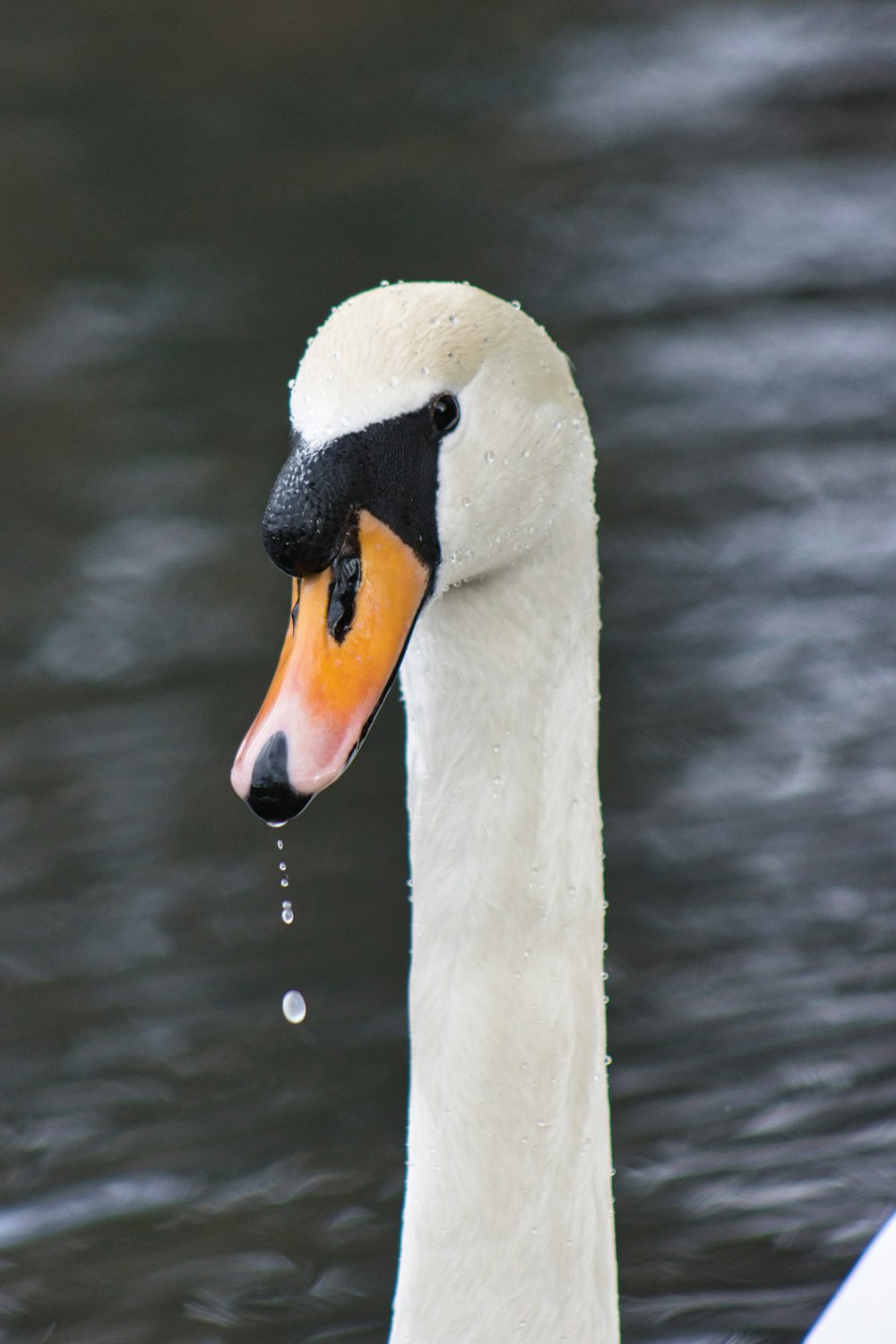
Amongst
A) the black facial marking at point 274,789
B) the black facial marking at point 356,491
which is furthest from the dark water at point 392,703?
the black facial marking at point 356,491

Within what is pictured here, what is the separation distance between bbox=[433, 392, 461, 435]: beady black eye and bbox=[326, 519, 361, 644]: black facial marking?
18 centimetres

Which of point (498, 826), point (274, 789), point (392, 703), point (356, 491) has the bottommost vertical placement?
point (274, 789)

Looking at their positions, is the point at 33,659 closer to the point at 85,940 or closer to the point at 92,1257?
the point at 85,940

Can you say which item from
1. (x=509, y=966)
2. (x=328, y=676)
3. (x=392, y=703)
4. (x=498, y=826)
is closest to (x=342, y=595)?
(x=328, y=676)

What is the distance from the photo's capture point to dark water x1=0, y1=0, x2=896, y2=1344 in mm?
4223

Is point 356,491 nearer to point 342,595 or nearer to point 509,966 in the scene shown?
point 342,595

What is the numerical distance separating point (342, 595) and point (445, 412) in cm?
27

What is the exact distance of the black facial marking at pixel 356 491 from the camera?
7.75 feet

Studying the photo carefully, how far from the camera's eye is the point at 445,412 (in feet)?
8.30

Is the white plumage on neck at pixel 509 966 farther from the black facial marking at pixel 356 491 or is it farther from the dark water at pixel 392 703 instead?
the dark water at pixel 392 703

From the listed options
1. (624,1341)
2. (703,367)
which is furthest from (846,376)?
(624,1341)

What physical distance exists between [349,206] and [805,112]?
199 cm

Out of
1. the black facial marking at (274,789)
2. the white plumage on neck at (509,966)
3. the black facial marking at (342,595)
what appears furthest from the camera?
the white plumage on neck at (509,966)

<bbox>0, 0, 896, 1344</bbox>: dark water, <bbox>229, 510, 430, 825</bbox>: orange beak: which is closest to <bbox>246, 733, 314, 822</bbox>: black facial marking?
<bbox>229, 510, 430, 825</bbox>: orange beak
